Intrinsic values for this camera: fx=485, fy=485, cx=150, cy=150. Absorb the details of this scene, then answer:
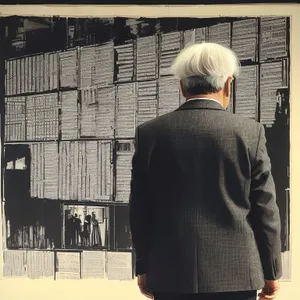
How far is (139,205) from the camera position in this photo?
4.86 ft

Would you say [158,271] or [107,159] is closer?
[158,271]

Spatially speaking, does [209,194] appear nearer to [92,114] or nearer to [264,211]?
[264,211]

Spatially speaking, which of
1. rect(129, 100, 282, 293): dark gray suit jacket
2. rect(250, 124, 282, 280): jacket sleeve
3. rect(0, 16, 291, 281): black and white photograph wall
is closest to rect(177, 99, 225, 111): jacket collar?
rect(129, 100, 282, 293): dark gray suit jacket

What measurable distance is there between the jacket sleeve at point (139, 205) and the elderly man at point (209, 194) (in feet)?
0.07

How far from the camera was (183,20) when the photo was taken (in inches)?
89.3

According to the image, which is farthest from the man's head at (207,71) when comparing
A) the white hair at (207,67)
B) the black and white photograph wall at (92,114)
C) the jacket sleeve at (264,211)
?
the black and white photograph wall at (92,114)

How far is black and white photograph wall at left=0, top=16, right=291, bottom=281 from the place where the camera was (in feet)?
7.35

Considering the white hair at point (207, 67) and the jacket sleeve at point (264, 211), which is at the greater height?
the white hair at point (207, 67)

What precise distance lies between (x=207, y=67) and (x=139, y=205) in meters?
0.46

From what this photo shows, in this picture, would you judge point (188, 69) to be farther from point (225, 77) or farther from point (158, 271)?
point (158, 271)

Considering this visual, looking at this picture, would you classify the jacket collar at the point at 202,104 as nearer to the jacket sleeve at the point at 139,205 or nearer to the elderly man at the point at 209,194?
the elderly man at the point at 209,194

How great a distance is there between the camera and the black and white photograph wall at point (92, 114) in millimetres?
2240

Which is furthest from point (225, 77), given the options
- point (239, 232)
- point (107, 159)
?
point (107, 159)

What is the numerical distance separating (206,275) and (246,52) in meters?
1.20
